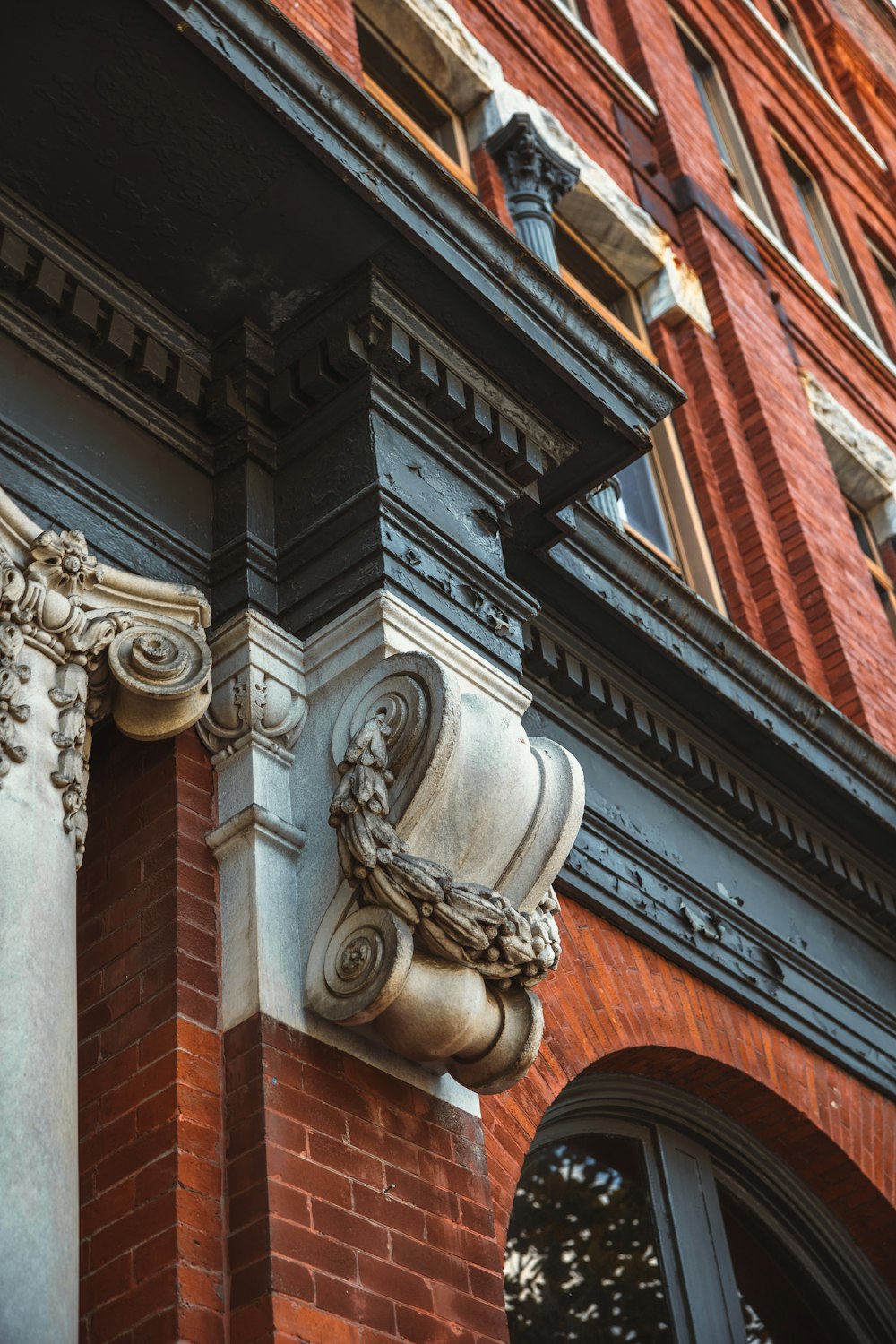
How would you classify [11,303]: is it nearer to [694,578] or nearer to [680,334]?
[694,578]

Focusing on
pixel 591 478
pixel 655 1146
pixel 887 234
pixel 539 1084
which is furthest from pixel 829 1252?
pixel 887 234

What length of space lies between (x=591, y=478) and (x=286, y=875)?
2.37 metres

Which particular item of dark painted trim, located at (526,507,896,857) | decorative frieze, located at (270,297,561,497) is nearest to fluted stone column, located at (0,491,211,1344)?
decorative frieze, located at (270,297,561,497)

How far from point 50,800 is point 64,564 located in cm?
73

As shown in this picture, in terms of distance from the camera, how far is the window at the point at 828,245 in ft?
50.0

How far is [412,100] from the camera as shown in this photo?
1141 centimetres

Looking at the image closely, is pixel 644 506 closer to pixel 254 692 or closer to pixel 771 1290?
pixel 771 1290

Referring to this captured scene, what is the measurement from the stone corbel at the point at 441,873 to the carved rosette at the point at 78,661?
51 cm

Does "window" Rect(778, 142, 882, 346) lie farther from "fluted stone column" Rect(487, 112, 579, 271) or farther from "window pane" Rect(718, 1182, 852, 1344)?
"window pane" Rect(718, 1182, 852, 1344)

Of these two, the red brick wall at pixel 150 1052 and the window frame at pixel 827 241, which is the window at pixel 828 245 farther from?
the red brick wall at pixel 150 1052

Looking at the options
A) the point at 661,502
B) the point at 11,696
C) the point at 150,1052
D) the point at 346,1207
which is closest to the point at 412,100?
the point at 661,502

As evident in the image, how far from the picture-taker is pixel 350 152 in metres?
5.68

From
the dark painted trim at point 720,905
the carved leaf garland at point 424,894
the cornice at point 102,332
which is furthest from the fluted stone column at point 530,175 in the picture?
the carved leaf garland at point 424,894

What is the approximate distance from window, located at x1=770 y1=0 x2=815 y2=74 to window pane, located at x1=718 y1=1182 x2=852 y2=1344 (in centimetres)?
1403
